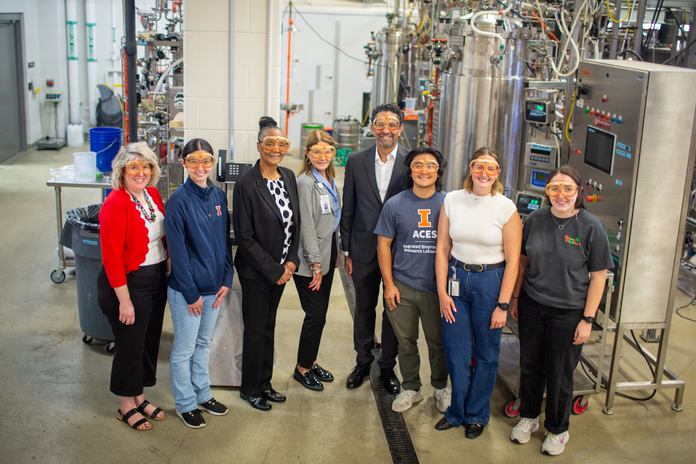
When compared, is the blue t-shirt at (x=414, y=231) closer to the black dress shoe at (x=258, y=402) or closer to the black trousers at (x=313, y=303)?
the black trousers at (x=313, y=303)

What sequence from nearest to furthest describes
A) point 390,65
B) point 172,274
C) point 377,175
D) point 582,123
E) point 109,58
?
point 172,274
point 377,175
point 582,123
point 390,65
point 109,58

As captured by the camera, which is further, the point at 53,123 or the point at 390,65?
the point at 53,123

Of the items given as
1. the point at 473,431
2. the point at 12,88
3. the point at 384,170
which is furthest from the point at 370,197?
the point at 12,88

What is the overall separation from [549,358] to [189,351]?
1.62 m

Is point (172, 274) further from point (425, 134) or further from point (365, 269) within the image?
point (425, 134)

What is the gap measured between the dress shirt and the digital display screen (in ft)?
3.34

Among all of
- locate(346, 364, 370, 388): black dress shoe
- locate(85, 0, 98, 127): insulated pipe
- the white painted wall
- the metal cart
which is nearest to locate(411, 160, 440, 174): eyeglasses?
the metal cart

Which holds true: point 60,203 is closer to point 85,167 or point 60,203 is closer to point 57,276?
point 85,167

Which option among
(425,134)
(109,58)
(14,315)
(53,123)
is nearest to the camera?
(14,315)

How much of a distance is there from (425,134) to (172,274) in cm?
450

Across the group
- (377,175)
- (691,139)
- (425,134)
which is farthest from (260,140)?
(425,134)

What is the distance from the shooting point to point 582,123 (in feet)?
10.9

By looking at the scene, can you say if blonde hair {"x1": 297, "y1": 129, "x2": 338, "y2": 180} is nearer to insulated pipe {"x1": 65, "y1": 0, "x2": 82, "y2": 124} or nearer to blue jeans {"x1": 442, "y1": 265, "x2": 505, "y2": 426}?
blue jeans {"x1": 442, "y1": 265, "x2": 505, "y2": 426}

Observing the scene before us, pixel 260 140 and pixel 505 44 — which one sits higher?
pixel 505 44
